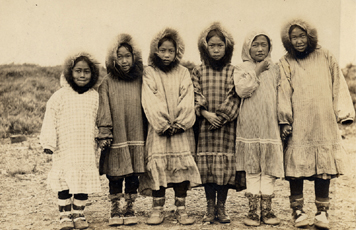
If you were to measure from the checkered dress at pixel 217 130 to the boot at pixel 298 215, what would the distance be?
684mm

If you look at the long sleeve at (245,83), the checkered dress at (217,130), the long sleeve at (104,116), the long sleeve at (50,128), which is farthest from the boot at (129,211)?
the long sleeve at (245,83)

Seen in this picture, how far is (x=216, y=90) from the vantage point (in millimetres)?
3867

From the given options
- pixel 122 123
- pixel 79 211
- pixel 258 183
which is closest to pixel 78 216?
pixel 79 211

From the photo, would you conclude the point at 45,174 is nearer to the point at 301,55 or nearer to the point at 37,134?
the point at 37,134

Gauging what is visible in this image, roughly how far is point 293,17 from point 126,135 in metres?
2.11

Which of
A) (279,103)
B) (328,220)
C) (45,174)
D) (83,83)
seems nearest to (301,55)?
(279,103)

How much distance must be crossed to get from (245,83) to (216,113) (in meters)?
0.42

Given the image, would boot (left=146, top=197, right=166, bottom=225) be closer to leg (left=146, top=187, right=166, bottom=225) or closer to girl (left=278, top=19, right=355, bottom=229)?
leg (left=146, top=187, right=166, bottom=225)

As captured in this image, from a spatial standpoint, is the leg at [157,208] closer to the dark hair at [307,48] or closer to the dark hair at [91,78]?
the dark hair at [91,78]

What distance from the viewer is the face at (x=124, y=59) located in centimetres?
381

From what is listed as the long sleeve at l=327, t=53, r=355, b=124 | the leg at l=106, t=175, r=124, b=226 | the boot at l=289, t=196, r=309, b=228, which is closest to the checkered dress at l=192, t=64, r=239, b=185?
the boot at l=289, t=196, r=309, b=228

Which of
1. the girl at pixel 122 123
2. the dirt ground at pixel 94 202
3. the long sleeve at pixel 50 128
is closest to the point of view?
the long sleeve at pixel 50 128

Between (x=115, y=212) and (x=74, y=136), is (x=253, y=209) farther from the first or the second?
(x=74, y=136)

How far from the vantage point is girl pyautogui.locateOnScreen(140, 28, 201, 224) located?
3.74 meters
